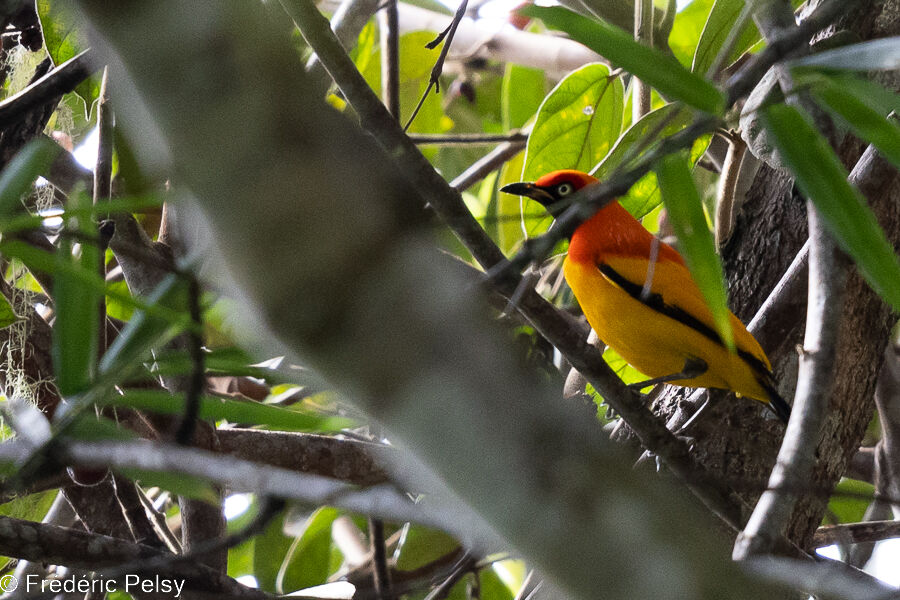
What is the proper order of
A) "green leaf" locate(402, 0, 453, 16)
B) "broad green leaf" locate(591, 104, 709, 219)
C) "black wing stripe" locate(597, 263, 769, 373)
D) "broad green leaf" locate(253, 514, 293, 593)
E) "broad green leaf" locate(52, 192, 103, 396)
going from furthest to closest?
"green leaf" locate(402, 0, 453, 16)
"broad green leaf" locate(253, 514, 293, 593)
"black wing stripe" locate(597, 263, 769, 373)
"broad green leaf" locate(591, 104, 709, 219)
"broad green leaf" locate(52, 192, 103, 396)

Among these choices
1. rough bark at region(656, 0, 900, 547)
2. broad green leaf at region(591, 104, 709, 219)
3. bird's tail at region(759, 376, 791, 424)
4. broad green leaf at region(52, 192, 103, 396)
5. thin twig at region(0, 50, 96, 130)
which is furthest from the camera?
bird's tail at region(759, 376, 791, 424)

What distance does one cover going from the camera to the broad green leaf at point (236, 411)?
1.20 metres

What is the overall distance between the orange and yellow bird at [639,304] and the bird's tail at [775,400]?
0.67ft

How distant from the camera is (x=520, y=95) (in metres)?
4.20

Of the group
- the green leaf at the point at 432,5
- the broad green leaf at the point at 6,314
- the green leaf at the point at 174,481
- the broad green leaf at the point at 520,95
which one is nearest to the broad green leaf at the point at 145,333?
the green leaf at the point at 174,481

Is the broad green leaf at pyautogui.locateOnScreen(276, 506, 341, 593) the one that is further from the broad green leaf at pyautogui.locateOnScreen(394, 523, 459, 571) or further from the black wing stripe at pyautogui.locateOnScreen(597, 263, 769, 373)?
the black wing stripe at pyautogui.locateOnScreen(597, 263, 769, 373)

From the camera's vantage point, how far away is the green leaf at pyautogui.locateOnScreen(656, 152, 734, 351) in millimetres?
1208

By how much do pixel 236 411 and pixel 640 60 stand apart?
2.51ft

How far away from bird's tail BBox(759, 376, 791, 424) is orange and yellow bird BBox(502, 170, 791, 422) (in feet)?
0.67

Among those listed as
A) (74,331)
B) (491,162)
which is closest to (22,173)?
(74,331)

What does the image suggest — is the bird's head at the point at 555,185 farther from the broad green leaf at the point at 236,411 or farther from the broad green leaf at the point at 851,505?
the broad green leaf at the point at 236,411

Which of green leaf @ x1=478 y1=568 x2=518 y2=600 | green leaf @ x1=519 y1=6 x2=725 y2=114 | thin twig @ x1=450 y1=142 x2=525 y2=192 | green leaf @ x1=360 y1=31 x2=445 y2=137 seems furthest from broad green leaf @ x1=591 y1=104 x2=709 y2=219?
green leaf @ x1=360 y1=31 x2=445 y2=137

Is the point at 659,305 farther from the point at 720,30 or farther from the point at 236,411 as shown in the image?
the point at 236,411

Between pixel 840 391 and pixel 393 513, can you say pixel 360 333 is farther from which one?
pixel 840 391
